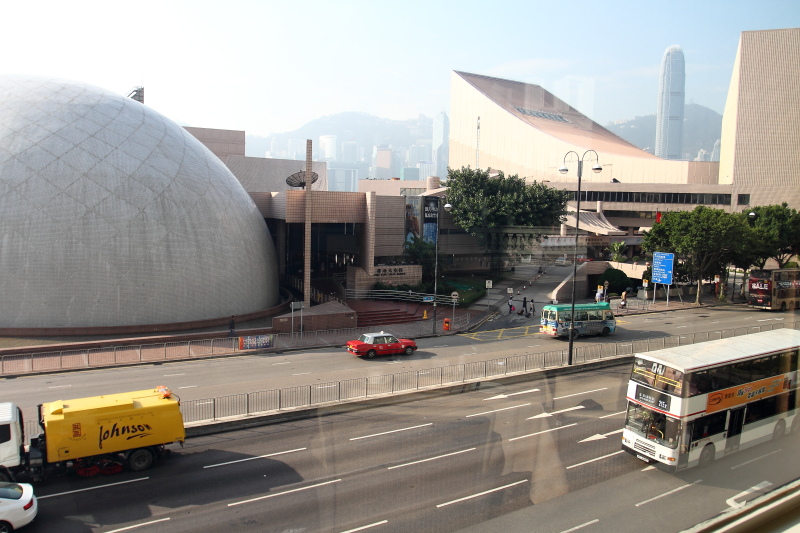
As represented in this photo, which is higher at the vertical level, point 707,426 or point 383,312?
point 707,426

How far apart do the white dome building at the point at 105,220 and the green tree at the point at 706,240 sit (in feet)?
78.1

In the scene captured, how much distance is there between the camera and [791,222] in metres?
38.1

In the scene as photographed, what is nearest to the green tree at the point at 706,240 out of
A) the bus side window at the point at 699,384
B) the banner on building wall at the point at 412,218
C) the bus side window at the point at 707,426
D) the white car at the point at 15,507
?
the banner on building wall at the point at 412,218

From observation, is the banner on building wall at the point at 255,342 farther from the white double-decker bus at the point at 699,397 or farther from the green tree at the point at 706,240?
the green tree at the point at 706,240

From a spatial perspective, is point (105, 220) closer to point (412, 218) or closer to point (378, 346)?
point (378, 346)

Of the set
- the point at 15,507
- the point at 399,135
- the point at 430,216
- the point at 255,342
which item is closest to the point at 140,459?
the point at 15,507

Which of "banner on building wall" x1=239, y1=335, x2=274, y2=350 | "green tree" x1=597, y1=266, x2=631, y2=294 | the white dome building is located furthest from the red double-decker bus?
the white dome building

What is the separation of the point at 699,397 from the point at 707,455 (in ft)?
4.95

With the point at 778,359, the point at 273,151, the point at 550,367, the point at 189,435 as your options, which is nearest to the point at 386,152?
the point at 273,151

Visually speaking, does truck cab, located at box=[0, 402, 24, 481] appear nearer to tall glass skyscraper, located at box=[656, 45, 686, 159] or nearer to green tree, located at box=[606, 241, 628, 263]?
tall glass skyscraper, located at box=[656, 45, 686, 159]

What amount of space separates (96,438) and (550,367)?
1293cm

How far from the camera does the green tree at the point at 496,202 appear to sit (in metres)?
37.9

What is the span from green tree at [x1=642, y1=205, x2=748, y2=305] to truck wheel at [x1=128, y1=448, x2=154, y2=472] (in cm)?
2979

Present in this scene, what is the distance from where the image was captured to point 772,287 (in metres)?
23.3
